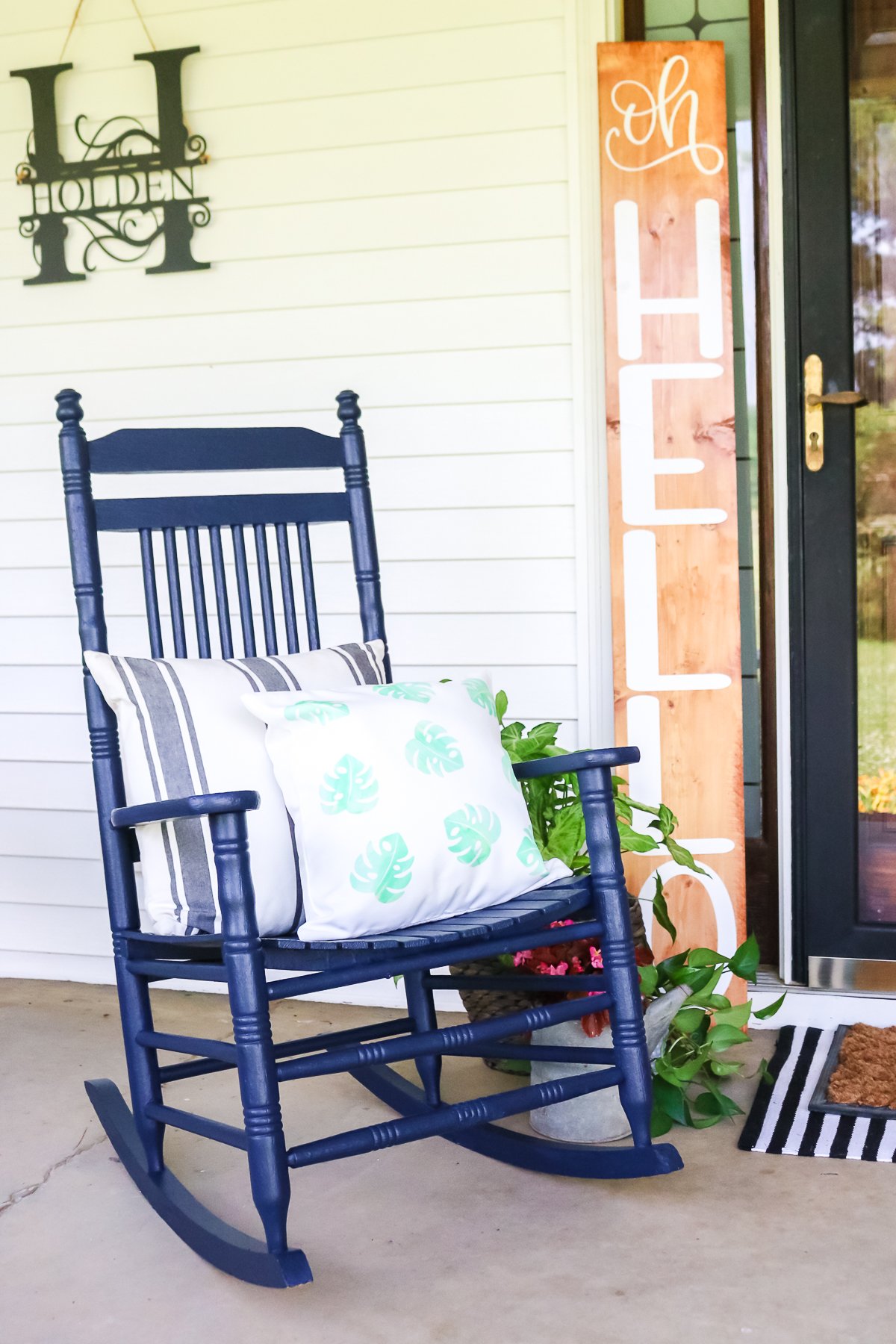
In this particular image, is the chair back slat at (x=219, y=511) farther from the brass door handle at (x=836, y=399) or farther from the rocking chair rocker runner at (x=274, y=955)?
the brass door handle at (x=836, y=399)

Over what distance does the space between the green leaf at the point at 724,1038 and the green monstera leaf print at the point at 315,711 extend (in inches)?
30.4

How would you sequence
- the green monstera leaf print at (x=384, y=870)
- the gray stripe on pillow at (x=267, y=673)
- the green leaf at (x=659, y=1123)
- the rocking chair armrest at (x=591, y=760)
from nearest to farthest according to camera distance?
1. the green monstera leaf print at (x=384, y=870)
2. the rocking chair armrest at (x=591, y=760)
3. the gray stripe on pillow at (x=267, y=673)
4. the green leaf at (x=659, y=1123)

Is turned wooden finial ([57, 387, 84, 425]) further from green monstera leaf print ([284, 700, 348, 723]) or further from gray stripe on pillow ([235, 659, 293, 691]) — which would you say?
green monstera leaf print ([284, 700, 348, 723])

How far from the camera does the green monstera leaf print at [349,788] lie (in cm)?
151

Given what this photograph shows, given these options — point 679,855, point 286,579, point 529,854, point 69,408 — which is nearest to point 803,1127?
point 679,855

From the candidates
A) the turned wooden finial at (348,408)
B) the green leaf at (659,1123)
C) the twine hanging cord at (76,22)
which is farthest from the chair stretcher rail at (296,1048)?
the twine hanging cord at (76,22)

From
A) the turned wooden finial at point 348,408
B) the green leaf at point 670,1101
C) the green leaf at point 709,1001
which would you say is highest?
the turned wooden finial at point 348,408

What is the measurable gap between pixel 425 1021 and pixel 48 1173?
572 millimetres

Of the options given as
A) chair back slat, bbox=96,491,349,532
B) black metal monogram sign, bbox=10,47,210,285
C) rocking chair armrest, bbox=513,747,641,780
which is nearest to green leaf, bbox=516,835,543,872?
rocking chair armrest, bbox=513,747,641,780

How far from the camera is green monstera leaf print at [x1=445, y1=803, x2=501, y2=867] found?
1538 millimetres

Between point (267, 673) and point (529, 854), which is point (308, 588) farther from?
point (529, 854)

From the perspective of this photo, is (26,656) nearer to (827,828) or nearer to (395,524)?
(395,524)

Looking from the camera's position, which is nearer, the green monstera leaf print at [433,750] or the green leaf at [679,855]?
the green monstera leaf print at [433,750]

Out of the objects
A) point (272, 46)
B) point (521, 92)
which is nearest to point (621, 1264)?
point (521, 92)
